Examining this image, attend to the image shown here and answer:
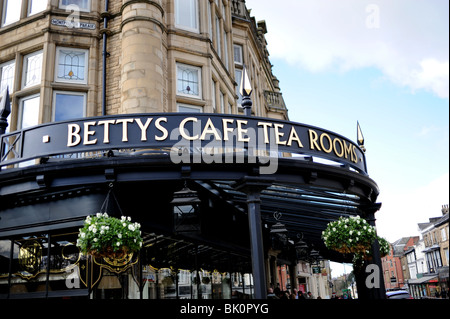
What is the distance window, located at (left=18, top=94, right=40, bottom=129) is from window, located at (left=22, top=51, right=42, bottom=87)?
1.47ft

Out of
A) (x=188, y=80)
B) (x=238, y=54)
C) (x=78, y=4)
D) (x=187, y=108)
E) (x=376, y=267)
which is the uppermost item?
(x=238, y=54)

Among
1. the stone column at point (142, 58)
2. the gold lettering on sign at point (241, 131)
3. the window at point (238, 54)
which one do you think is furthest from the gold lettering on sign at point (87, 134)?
the window at point (238, 54)

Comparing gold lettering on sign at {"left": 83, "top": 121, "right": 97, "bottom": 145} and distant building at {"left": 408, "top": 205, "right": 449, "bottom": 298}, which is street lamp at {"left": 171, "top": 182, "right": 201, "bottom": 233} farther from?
distant building at {"left": 408, "top": 205, "right": 449, "bottom": 298}

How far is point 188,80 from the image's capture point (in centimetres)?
1338

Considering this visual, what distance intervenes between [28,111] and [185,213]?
698cm

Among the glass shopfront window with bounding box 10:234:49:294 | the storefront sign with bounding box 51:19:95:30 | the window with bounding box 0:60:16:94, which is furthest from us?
the window with bounding box 0:60:16:94

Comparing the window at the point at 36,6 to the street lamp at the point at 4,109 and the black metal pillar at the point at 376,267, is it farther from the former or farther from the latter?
the black metal pillar at the point at 376,267

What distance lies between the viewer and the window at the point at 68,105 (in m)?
12.0

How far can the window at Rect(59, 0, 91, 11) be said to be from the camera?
42.6 ft

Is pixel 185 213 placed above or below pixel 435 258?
below

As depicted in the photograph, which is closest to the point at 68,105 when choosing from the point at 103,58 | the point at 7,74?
the point at 103,58

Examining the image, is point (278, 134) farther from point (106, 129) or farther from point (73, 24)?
point (73, 24)

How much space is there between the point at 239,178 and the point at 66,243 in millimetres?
4054

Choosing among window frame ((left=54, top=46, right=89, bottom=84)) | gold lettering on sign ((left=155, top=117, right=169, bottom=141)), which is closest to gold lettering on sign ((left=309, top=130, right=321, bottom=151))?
gold lettering on sign ((left=155, top=117, right=169, bottom=141))
